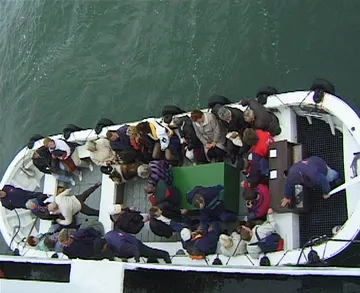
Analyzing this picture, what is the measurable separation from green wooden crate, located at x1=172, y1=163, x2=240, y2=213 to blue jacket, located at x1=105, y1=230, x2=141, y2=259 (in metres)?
0.98

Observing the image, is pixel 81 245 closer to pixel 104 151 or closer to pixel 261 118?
pixel 104 151

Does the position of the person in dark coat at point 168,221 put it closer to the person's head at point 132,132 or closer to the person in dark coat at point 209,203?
the person in dark coat at point 209,203

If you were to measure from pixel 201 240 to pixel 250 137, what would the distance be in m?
1.44

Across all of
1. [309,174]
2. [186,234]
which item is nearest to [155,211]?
[186,234]

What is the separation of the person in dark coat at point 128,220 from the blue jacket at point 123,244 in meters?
0.45

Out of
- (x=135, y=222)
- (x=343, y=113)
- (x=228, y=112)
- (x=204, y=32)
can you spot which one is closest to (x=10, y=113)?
(x=204, y=32)

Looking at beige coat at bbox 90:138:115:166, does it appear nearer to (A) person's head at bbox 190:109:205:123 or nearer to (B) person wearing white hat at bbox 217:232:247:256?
(A) person's head at bbox 190:109:205:123

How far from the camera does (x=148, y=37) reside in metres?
10.9

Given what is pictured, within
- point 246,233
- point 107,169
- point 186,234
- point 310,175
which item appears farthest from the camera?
point 107,169

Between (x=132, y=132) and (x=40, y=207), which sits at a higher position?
(x=132, y=132)

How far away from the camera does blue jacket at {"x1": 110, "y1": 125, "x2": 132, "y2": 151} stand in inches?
309

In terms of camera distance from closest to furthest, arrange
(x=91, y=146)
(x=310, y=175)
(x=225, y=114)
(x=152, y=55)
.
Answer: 1. (x=310, y=175)
2. (x=225, y=114)
3. (x=91, y=146)
4. (x=152, y=55)

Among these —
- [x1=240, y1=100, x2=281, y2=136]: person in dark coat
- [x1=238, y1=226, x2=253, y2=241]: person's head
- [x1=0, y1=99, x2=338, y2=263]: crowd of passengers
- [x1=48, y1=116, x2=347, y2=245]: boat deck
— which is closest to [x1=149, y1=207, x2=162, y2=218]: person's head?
[x1=0, y1=99, x2=338, y2=263]: crowd of passengers

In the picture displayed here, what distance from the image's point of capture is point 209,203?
6.91 m
